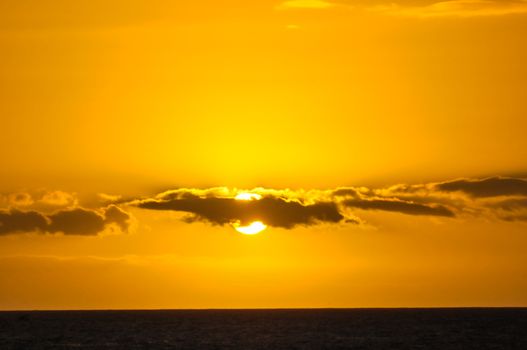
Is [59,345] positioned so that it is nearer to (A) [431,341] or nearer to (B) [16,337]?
(B) [16,337]

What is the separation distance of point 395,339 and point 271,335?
26.8 meters

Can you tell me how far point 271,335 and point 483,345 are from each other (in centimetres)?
5038

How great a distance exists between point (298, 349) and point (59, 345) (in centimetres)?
3766

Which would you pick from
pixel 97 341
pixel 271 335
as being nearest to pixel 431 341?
pixel 271 335

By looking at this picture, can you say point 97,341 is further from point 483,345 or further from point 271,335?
point 483,345

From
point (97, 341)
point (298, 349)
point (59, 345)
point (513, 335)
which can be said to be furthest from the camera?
point (513, 335)

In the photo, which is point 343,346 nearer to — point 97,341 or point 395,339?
point 395,339

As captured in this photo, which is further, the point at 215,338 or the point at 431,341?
the point at 215,338

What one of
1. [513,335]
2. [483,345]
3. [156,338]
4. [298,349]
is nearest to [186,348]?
[298,349]

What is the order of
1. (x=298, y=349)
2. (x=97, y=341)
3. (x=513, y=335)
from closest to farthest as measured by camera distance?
1. (x=298, y=349)
2. (x=97, y=341)
3. (x=513, y=335)

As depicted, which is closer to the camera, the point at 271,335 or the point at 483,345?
the point at 483,345

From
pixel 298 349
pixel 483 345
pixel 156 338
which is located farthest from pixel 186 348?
pixel 483 345

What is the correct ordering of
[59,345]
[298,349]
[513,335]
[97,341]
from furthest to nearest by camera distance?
1. [513,335]
2. [97,341]
3. [59,345]
4. [298,349]

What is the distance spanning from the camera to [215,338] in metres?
186
